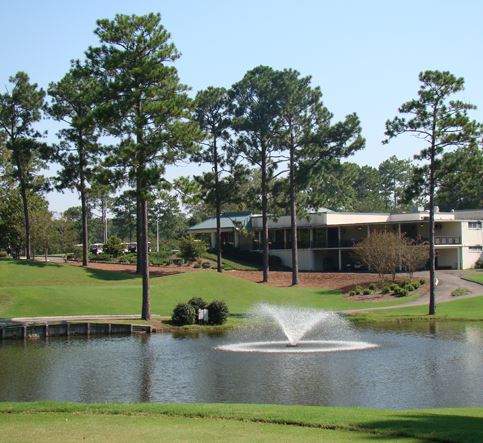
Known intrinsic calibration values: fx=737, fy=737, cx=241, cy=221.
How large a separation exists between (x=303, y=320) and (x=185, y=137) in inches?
473

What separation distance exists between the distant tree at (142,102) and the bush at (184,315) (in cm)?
174

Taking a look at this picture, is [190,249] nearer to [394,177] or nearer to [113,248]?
[113,248]

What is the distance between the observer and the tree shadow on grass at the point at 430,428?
42.9 ft

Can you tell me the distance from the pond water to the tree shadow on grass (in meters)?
3.64

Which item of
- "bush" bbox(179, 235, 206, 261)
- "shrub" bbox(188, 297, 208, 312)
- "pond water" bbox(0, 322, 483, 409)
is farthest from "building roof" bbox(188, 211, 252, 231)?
"pond water" bbox(0, 322, 483, 409)

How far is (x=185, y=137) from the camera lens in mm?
40562

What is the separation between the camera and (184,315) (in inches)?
1545

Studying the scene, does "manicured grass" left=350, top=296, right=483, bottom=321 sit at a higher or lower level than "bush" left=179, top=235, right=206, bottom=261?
lower

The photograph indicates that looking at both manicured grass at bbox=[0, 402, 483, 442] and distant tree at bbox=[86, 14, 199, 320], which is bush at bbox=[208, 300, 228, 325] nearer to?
distant tree at bbox=[86, 14, 199, 320]

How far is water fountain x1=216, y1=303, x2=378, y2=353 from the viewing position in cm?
3054

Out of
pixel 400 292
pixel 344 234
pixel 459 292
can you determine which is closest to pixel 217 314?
pixel 400 292

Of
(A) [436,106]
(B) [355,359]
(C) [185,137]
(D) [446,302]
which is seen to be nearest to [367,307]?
(D) [446,302]

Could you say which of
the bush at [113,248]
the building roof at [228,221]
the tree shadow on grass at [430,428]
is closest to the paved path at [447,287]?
the building roof at [228,221]

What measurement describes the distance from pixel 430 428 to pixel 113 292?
35751 millimetres
